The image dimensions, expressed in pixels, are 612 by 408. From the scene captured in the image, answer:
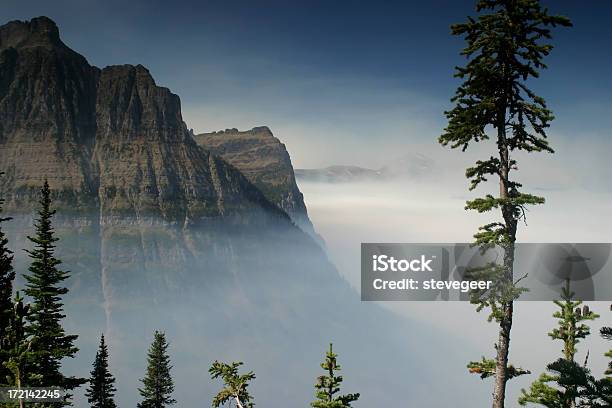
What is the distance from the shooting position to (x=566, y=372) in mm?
13539

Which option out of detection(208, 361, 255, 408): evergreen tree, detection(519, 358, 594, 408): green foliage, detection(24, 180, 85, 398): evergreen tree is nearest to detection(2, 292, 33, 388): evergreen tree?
detection(208, 361, 255, 408): evergreen tree

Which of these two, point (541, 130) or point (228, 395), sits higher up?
point (541, 130)

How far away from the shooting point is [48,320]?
3712 centimetres

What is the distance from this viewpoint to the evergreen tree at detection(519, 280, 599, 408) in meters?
13.6

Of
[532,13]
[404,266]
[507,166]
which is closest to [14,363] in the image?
[404,266]

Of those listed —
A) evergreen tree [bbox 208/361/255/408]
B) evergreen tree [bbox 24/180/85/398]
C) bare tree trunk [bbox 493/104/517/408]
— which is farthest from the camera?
evergreen tree [bbox 24/180/85/398]

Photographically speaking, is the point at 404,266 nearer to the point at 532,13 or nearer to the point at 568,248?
the point at 568,248

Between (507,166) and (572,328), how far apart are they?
32.8 feet

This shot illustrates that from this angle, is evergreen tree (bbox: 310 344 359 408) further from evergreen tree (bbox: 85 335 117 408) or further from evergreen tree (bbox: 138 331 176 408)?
evergreen tree (bbox: 138 331 176 408)

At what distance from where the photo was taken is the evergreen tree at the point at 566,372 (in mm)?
13617

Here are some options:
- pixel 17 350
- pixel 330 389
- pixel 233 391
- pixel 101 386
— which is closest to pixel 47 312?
pixel 17 350

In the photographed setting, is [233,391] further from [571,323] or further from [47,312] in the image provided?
[47,312]

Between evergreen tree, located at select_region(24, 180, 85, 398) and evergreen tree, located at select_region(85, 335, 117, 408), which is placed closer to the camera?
evergreen tree, located at select_region(24, 180, 85, 398)

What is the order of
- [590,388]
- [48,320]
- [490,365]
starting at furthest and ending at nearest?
1. [48,320]
2. [490,365]
3. [590,388]
